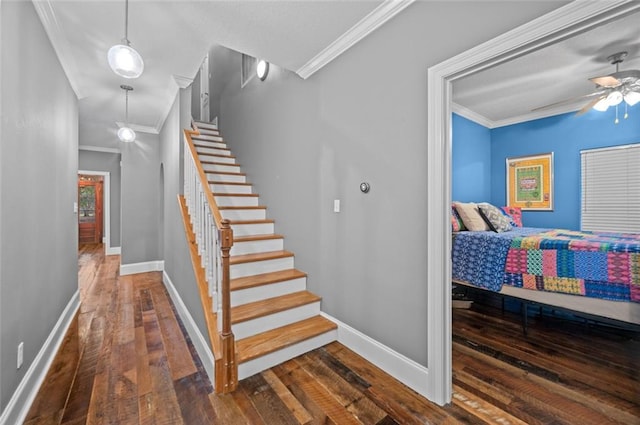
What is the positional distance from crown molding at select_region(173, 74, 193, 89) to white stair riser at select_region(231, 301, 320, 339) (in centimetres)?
285

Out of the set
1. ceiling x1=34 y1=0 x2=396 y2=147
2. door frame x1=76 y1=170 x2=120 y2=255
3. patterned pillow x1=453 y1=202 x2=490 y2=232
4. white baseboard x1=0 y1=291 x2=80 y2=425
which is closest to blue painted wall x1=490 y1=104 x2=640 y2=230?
patterned pillow x1=453 y1=202 x2=490 y2=232

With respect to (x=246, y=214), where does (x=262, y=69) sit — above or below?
above

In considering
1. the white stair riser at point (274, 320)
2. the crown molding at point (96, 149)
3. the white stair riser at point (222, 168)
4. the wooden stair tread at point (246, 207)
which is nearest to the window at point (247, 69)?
the white stair riser at point (222, 168)

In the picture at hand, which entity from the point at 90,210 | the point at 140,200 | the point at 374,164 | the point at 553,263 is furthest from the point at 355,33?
the point at 90,210

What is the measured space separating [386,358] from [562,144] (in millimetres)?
4326

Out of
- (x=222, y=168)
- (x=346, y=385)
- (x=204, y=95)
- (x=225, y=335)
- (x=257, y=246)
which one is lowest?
(x=346, y=385)

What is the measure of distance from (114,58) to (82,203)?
1005 cm

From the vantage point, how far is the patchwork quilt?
2.04 m

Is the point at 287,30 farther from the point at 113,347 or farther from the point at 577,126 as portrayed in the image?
the point at 577,126

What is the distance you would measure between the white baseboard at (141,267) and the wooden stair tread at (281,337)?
13.2 feet

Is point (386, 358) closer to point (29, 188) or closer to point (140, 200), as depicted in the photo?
point (29, 188)

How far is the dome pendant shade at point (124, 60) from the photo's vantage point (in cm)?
162

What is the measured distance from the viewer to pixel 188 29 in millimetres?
2273

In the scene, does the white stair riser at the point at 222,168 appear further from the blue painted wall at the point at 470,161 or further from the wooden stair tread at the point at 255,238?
the blue painted wall at the point at 470,161
